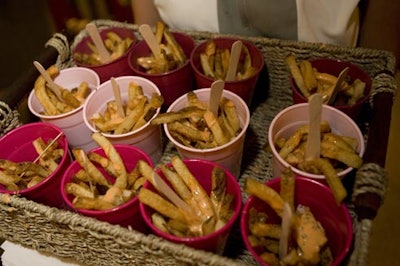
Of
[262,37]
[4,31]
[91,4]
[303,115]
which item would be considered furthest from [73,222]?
[4,31]

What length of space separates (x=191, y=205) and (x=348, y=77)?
15.6 inches

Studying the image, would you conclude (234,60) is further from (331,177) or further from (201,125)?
(331,177)

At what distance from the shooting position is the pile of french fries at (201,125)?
0.73m

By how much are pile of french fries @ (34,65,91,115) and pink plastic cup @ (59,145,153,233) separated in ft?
0.52

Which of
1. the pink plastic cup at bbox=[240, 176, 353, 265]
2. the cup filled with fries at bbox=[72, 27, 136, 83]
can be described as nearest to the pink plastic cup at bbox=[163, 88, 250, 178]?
the pink plastic cup at bbox=[240, 176, 353, 265]

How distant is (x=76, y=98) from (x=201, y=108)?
280 mm

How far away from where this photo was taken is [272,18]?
0.88 metres

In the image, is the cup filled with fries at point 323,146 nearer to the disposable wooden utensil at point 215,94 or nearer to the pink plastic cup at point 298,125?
the pink plastic cup at point 298,125

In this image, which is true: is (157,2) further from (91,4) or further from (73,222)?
(91,4)

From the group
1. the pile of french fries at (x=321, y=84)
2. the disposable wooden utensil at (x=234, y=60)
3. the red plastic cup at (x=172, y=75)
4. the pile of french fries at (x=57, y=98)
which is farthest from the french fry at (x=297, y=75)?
the pile of french fries at (x=57, y=98)

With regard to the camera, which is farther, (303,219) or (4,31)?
(4,31)

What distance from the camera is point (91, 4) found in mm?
1618

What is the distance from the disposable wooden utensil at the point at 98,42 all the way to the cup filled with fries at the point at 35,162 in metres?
0.23

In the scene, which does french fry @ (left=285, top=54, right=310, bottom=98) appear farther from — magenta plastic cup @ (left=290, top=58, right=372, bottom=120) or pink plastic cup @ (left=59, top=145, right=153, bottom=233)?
pink plastic cup @ (left=59, top=145, right=153, bottom=233)
